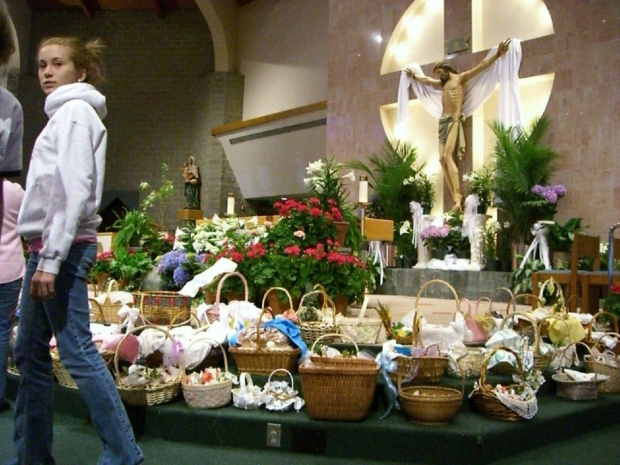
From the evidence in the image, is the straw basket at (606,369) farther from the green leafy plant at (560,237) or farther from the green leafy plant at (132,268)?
the green leafy plant at (132,268)

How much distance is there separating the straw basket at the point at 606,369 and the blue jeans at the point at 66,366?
99.9 inches

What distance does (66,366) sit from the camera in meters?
1.76

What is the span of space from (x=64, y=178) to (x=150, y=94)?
14.0 meters

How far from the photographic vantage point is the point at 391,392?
8.95ft

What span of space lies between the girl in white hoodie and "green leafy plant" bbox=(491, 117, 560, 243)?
6.30 m

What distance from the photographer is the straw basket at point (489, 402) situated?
8.79 feet

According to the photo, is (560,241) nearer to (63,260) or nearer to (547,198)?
(547,198)

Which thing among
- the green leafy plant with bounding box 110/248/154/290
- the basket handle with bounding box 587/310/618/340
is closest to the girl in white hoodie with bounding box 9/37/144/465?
the basket handle with bounding box 587/310/618/340

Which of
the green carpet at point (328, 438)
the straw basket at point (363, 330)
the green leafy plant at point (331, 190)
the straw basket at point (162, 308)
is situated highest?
the green leafy plant at point (331, 190)

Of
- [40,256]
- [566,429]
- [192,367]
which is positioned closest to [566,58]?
[566,429]

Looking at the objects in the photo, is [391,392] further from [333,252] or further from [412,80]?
[412,80]

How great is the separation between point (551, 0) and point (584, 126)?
1786mm

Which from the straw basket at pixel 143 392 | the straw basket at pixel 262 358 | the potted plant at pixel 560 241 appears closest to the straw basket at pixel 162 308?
the straw basket at pixel 262 358

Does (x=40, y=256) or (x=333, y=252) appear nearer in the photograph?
(x=40, y=256)
